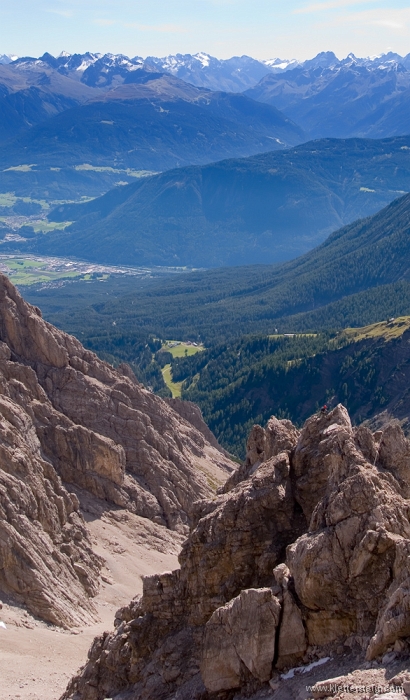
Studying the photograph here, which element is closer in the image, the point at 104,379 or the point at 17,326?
the point at 17,326

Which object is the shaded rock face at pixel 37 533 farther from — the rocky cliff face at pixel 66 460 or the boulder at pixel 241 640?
the boulder at pixel 241 640

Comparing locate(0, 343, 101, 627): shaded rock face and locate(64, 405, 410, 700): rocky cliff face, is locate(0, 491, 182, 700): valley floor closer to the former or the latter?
locate(0, 343, 101, 627): shaded rock face

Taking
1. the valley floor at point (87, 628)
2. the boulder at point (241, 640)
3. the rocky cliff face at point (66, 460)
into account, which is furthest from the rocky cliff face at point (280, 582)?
the rocky cliff face at point (66, 460)

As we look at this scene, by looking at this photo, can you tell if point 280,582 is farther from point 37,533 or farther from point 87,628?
point 37,533

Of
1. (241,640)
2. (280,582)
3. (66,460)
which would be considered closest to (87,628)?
(66,460)

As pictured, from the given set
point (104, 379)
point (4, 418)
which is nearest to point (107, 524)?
point (4, 418)

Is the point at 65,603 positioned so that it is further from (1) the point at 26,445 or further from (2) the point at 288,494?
(2) the point at 288,494
